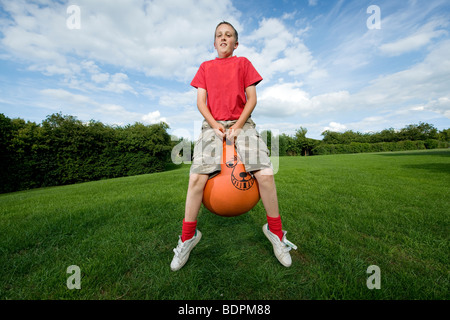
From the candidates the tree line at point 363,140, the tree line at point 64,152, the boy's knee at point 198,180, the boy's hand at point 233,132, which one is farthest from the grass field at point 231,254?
the tree line at point 363,140

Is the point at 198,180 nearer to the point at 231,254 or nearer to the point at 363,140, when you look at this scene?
the point at 231,254

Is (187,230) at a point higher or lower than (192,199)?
lower

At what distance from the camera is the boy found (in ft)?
7.38

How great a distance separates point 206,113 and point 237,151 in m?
0.61

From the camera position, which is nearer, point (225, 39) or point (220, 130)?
point (220, 130)

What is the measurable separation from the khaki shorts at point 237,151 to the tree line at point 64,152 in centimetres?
2161

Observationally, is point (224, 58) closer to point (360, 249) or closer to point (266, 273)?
point (266, 273)

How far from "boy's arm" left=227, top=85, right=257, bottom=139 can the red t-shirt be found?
0.08 m

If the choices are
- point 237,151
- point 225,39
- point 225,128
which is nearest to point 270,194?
point 237,151

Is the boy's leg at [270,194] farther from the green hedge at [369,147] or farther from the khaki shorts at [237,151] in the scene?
the green hedge at [369,147]

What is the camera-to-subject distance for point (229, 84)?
2.42 metres

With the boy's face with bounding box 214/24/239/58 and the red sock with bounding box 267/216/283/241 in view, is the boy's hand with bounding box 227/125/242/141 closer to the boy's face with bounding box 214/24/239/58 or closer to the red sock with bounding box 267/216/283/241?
the boy's face with bounding box 214/24/239/58
